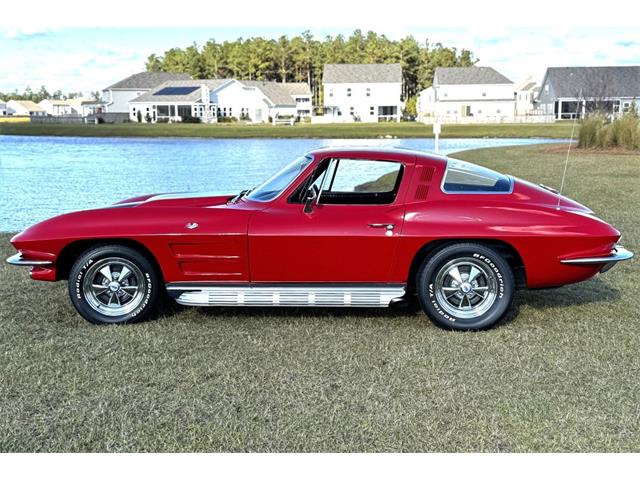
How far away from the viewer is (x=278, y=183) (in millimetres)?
6121

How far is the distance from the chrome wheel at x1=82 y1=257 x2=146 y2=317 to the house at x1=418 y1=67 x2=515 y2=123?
260 feet

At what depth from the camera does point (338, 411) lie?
432cm

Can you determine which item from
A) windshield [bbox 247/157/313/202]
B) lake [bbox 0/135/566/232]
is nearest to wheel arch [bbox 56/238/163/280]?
windshield [bbox 247/157/313/202]

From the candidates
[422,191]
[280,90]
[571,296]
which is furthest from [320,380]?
[280,90]

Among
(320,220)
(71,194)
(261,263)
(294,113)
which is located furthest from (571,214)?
(294,113)

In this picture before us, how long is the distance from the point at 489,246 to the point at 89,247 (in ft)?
11.0

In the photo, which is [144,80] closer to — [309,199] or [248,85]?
[248,85]

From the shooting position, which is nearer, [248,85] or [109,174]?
[109,174]

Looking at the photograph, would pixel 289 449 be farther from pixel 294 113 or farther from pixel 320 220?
pixel 294 113

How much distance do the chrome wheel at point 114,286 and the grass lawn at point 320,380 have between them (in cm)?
22

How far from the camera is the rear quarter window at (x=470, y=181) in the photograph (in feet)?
19.5

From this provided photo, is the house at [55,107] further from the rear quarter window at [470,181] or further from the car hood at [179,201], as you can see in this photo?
the rear quarter window at [470,181]

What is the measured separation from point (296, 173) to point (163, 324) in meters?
1.71

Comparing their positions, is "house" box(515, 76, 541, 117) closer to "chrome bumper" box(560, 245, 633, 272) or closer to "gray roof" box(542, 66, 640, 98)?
"gray roof" box(542, 66, 640, 98)
